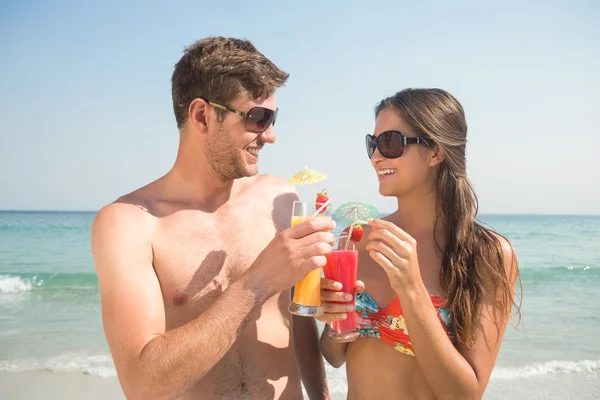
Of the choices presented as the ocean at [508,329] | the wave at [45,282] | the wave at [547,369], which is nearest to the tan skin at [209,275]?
the ocean at [508,329]

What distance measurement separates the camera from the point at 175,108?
3.08 meters

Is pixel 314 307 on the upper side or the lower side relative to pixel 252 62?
lower

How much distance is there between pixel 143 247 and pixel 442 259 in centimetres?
171

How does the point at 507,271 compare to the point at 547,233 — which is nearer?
the point at 507,271

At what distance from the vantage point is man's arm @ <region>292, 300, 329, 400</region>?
129 inches

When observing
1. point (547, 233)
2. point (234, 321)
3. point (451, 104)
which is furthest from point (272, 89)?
point (547, 233)

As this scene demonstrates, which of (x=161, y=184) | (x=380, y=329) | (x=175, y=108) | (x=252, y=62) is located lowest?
(x=380, y=329)

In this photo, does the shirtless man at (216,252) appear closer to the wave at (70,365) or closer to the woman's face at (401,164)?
the woman's face at (401,164)

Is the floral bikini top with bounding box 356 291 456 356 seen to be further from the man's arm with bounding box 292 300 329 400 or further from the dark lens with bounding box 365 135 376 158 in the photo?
the dark lens with bounding box 365 135 376 158

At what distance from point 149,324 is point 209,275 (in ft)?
1.74

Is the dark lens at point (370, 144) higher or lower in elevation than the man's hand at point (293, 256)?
higher

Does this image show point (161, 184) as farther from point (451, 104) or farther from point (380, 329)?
point (451, 104)

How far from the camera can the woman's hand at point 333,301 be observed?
9.03 feet

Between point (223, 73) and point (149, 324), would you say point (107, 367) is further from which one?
point (223, 73)
